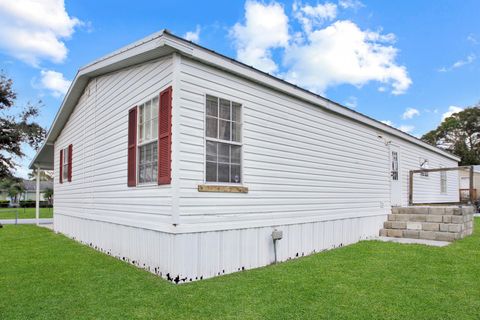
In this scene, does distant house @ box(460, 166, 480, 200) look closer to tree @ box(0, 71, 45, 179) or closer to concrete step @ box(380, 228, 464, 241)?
concrete step @ box(380, 228, 464, 241)

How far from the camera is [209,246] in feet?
17.7

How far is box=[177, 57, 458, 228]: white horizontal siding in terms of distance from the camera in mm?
5312

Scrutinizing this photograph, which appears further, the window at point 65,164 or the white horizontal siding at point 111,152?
the window at point 65,164

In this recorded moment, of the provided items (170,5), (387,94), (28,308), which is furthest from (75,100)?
(387,94)

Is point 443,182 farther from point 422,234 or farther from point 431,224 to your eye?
point 422,234

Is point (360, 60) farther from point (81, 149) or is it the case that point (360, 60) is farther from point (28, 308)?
point (28, 308)

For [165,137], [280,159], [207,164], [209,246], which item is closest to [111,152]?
[165,137]

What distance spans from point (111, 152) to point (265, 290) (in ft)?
15.5

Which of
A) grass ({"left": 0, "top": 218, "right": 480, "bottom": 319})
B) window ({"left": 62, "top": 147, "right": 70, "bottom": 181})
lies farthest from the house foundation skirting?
window ({"left": 62, "top": 147, "right": 70, "bottom": 181})

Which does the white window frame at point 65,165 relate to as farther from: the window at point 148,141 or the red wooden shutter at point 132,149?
the window at point 148,141

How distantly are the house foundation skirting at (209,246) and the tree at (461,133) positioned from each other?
3904 cm

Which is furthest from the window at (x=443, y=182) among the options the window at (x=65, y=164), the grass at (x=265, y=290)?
the window at (x=65, y=164)

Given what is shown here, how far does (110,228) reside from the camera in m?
7.57

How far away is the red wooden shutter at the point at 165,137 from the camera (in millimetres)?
5270
